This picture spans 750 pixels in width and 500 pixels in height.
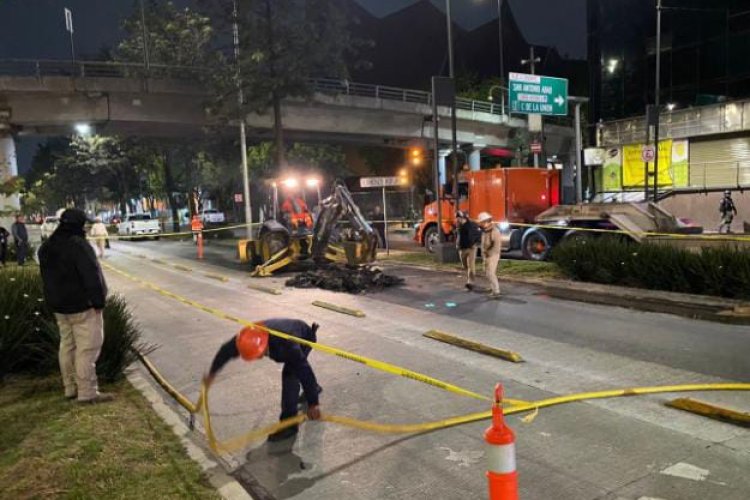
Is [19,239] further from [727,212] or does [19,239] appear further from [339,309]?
[727,212]

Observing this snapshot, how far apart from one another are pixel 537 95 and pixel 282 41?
435 inches

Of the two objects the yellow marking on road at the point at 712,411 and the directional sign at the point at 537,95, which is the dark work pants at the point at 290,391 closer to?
the yellow marking on road at the point at 712,411

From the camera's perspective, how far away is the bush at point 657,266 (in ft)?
36.0

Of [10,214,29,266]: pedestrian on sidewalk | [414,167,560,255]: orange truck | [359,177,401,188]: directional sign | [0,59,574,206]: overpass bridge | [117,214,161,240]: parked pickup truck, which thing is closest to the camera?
[414,167,560,255]: orange truck

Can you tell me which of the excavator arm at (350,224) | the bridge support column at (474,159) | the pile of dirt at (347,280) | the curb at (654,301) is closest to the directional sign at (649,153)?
the curb at (654,301)

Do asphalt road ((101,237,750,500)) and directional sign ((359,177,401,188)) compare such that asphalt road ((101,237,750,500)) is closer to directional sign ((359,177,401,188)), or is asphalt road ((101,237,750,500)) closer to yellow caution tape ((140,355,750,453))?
yellow caution tape ((140,355,750,453))

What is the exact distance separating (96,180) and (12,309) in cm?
5985

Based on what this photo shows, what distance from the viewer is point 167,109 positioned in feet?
92.3

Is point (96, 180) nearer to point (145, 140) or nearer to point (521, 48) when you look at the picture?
point (145, 140)

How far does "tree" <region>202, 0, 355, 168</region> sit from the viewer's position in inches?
1018

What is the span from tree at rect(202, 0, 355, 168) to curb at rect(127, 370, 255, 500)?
68.3 ft

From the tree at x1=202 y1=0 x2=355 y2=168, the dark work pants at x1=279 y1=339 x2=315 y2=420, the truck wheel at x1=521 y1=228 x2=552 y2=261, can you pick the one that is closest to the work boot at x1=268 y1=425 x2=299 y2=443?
the dark work pants at x1=279 y1=339 x2=315 y2=420

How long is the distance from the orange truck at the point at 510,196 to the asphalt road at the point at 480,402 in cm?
670

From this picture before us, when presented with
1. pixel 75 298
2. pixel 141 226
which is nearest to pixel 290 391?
pixel 75 298
